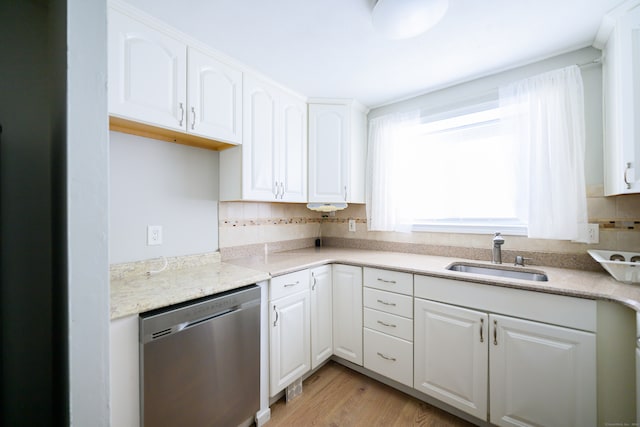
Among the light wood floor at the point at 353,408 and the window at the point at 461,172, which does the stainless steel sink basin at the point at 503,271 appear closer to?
the window at the point at 461,172

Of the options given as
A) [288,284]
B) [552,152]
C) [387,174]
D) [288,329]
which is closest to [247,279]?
[288,284]

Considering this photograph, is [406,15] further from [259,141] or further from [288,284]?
[288,284]

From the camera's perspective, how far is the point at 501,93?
A: 71.0 inches

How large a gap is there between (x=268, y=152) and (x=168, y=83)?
745 millimetres

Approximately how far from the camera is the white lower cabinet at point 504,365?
1.18m

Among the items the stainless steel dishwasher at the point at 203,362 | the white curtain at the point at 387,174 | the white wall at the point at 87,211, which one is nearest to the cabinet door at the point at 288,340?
the stainless steel dishwasher at the point at 203,362

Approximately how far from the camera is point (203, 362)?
1178 millimetres

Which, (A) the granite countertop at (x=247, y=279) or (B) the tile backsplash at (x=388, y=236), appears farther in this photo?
(B) the tile backsplash at (x=388, y=236)

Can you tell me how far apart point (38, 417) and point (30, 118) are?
4.03 feet

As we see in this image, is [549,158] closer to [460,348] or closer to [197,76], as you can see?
[460,348]

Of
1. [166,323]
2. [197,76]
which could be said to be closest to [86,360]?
[166,323]

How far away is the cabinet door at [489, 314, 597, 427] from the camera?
1.16m

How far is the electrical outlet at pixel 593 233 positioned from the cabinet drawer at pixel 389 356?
4.30 feet

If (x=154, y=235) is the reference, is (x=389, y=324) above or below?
below
